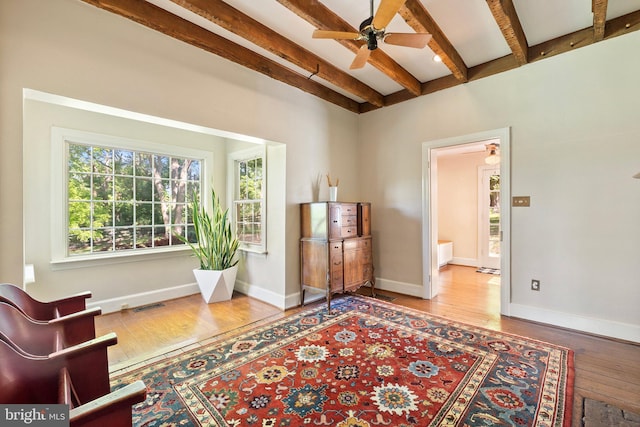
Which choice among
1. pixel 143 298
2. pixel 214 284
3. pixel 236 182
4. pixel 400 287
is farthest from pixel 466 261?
pixel 143 298

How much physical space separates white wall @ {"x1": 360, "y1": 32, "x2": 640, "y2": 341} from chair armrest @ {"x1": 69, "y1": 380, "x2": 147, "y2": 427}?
3.70 meters

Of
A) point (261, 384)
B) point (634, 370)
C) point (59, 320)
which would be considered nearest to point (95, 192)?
point (59, 320)

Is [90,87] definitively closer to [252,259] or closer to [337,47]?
[337,47]

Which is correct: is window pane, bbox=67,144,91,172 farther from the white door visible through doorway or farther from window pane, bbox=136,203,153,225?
the white door visible through doorway

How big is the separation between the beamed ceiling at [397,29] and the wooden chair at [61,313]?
2.14 m

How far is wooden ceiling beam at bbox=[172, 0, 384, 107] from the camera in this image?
90.4 inches

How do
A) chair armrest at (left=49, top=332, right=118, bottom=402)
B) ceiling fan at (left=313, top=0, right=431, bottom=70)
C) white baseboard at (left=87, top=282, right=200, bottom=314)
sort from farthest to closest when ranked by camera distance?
1. white baseboard at (left=87, top=282, right=200, bottom=314)
2. ceiling fan at (left=313, top=0, right=431, bottom=70)
3. chair armrest at (left=49, top=332, right=118, bottom=402)

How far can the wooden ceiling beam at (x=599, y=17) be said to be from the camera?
2255 millimetres

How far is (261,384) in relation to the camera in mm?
2010

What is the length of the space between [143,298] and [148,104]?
8.34 ft

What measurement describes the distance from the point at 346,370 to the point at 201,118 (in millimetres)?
2648

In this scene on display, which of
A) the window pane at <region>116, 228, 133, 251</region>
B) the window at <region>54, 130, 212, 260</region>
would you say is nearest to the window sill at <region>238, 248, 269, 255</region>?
the window at <region>54, 130, 212, 260</region>

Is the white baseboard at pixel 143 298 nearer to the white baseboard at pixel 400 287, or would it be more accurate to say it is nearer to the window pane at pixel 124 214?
the window pane at pixel 124 214

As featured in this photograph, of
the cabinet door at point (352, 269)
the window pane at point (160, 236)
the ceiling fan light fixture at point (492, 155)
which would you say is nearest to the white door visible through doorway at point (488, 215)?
the ceiling fan light fixture at point (492, 155)
